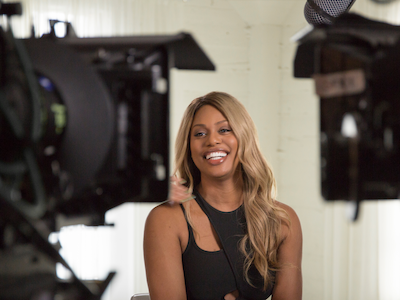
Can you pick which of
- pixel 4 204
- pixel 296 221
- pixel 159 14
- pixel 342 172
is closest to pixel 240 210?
pixel 296 221

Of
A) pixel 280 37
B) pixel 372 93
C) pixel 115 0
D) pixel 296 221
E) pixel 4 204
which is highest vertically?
pixel 115 0

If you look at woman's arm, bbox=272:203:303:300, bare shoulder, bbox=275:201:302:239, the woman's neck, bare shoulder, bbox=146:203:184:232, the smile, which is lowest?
woman's arm, bbox=272:203:303:300

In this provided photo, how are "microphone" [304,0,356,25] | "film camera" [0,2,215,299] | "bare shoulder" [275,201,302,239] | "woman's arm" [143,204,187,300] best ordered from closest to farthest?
"film camera" [0,2,215,299] < "microphone" [304,0,356,25] < "woman's arm" [143,204,187,300] < "bare shoulder" [275,201,302,239]

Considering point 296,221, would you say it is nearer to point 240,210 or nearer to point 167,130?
point 240,210

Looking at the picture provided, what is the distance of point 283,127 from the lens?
234 centimetres

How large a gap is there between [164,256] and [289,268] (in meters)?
0.40

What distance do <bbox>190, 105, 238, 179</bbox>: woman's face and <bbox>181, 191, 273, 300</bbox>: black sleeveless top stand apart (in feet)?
0.64

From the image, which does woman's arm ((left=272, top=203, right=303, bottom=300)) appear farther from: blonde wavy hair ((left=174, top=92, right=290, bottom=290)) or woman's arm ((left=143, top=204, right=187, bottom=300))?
woman's arm ((left=143, top=204, right=187, bottom=300))

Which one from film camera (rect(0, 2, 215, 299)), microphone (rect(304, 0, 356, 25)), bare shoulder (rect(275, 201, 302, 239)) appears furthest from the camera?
bare shoulder (rect(275, 201, 302, 239))

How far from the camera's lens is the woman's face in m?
1.11

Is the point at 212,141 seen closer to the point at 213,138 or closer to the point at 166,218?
the point at 213,138

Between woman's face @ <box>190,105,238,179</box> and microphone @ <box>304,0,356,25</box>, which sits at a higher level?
microphone @ <box>304,0,356,25</box>

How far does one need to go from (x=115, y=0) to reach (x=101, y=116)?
203cm

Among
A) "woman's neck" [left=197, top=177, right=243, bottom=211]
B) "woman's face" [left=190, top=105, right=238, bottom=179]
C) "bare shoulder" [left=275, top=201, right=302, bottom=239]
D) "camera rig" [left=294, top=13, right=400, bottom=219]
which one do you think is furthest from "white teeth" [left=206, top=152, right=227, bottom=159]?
"camera rig" [left=294, top=13, right=400, bottom=219]
